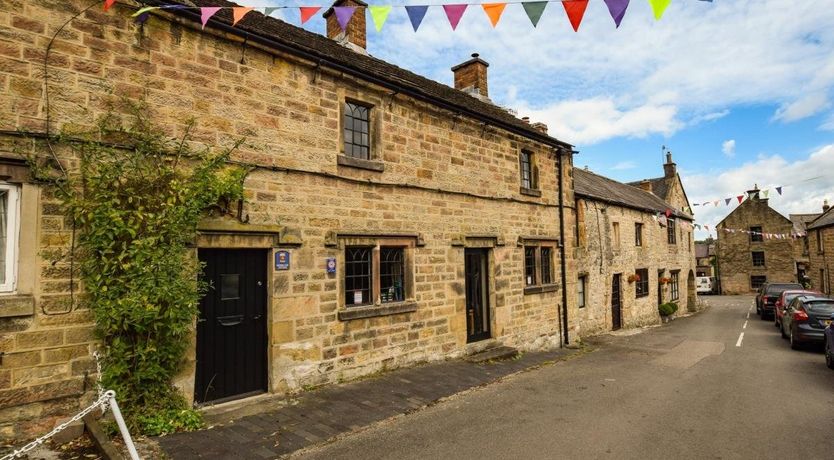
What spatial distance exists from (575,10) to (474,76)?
9871 millimetres

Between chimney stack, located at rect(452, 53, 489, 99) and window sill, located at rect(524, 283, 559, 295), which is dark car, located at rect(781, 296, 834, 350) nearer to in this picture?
window sill, located at rect(524, 283, 559, 295)

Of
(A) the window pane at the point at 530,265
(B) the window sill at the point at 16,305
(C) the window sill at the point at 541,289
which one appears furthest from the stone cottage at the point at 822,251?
(B) the window sill at the point at 16,305

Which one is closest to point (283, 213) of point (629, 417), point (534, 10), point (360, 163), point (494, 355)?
point (360, 163)

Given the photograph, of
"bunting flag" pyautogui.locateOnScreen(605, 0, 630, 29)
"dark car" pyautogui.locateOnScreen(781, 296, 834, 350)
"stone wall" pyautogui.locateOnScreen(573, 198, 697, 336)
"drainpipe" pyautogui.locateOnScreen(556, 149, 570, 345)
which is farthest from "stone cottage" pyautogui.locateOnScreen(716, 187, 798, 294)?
"bunting flag" pyautogui.locateOnScreen(605, 0, 630, 29)

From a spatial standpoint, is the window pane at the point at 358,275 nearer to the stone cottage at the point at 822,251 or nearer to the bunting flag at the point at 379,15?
the bunting flag at the point at 379,15

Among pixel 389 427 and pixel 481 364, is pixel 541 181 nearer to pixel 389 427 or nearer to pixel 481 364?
pixel 481 364

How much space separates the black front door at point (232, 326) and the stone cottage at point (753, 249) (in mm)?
43550

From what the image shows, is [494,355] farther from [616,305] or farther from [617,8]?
[616,305]

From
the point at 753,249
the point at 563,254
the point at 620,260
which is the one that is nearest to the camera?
the point at 563,254

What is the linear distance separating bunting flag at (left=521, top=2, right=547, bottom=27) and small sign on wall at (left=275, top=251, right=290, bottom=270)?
501 cm

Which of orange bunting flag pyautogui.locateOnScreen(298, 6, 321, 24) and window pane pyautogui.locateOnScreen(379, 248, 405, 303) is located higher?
orange bunting flag pyautogui.locateOnScreen(298, 6, 321, 24)

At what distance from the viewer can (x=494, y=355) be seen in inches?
403

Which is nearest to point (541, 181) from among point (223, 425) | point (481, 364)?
point (481, 364)

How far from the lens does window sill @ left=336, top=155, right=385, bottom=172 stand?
26.1 feet
